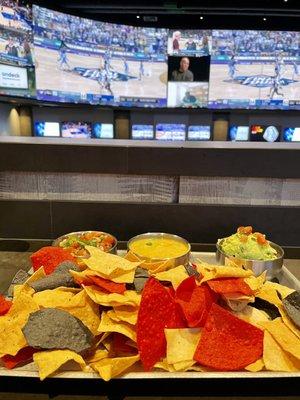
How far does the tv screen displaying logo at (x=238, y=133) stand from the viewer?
7.07 m

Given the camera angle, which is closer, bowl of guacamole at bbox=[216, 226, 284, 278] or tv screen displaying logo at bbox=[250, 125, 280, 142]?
bowl of guacamole at bbox=[216, 226, 284, 278]

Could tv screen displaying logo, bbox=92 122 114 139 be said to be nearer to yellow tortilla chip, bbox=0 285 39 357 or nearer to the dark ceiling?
the dark ceiling

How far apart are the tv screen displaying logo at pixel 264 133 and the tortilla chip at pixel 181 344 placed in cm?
670

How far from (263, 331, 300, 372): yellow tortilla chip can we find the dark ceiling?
6028 millimetres

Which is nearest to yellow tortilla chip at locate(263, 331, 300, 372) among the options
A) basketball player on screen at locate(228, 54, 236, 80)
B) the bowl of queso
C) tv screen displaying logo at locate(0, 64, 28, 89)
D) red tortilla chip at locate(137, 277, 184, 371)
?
red tortilla chip at locate(137, 277, 184, 371)

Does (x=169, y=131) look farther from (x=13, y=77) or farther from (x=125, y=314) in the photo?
(x=125, y=314)

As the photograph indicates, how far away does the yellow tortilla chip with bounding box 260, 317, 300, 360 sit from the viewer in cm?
96

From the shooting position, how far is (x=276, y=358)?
0.97 meters

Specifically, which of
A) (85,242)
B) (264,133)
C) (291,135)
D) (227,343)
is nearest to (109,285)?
(227,343)

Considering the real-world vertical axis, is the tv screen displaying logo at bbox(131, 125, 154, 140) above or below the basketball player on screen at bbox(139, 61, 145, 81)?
below

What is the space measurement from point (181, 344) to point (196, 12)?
6.40m

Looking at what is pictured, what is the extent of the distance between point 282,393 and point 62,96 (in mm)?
5428

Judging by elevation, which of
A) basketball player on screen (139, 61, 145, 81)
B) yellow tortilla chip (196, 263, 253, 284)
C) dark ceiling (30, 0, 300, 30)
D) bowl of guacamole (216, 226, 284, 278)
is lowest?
bowl of guacamole (216, 226, 284, 278)

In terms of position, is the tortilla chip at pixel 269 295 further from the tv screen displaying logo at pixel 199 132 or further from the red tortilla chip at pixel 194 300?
the tv screen displaying logo at pixel 199 132
